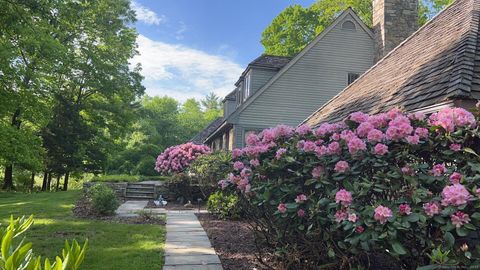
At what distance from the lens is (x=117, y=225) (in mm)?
8188

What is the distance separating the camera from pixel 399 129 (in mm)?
3111

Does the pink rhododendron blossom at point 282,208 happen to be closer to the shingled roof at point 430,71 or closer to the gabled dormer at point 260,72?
the shingled roof at point 430,71

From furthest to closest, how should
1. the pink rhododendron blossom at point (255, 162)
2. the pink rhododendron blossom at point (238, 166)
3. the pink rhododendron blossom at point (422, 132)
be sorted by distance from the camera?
1. the pink rhododendron blossom at point (238, 166)
2. the pink rhododendron blossom at point (255, 162)
3. the pink rhododendron blossom at point (422, 132)

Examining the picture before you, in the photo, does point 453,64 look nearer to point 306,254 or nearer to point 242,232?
point 306,254

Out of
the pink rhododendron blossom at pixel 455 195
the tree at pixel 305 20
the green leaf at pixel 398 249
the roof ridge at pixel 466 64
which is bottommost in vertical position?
the green leaf at pixel 398 249

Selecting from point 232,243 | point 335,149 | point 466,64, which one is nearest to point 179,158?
point 232,243

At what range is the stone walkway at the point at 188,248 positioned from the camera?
198 inches

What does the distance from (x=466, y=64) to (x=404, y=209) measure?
12.2 ft

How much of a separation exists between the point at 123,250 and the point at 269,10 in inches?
880

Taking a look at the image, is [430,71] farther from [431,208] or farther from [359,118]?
[431,208]

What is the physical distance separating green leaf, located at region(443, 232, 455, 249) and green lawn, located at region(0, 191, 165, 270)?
3.54 m

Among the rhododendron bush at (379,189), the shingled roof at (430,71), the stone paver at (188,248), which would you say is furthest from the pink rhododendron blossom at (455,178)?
the stone paver at (188,248)

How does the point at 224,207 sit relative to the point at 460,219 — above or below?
below

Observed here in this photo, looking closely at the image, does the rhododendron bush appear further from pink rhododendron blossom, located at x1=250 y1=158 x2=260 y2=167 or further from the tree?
the tree
